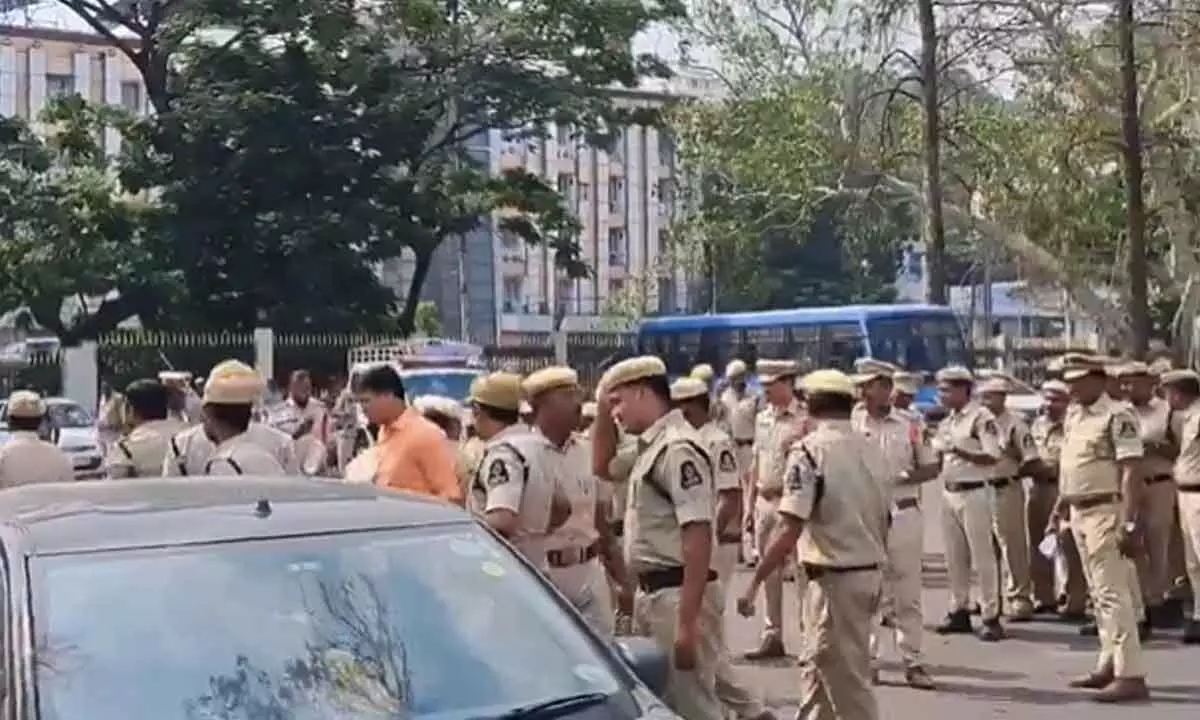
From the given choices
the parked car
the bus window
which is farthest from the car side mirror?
the bus window

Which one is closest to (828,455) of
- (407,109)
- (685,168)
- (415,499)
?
(415,499)

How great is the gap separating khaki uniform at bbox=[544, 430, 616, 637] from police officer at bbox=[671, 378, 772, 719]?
620 millimetres

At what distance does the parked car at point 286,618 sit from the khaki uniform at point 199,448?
12.1 feet

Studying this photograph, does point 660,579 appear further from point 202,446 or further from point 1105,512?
point 1105,512

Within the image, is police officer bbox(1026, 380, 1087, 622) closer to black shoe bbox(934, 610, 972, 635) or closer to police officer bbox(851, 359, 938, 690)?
black shoe bbox(934, 610, 972, 635)

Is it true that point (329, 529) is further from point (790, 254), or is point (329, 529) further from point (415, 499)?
point (790, 254)

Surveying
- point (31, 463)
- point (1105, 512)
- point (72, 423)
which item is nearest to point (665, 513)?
point (31, 463)

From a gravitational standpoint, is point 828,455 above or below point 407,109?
below

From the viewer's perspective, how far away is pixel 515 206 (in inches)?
1572

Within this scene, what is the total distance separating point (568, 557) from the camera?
7.86 metres

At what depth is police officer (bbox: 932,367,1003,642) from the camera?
45.2ft

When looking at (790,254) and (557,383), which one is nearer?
(557,383)

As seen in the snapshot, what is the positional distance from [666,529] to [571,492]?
0.40m

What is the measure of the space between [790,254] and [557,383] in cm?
6125
